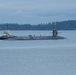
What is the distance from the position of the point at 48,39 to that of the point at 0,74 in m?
93.4

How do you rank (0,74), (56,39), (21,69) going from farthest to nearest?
(56,39) < (21,69) < (0,74)

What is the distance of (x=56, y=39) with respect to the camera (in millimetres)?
133875

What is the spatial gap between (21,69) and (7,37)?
286 ft

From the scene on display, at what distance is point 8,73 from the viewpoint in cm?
4531

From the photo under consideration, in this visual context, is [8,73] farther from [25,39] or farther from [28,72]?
[25,39]

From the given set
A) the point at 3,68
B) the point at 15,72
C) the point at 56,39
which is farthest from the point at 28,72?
the point at 56,39

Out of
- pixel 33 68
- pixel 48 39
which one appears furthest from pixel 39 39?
pixel 33 68

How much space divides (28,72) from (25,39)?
87855mm

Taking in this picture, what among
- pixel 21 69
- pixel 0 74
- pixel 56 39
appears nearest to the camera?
pixel 0 74

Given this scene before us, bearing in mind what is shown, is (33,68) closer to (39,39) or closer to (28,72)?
(28,72)

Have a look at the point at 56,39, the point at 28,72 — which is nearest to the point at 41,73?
the point at 28,72

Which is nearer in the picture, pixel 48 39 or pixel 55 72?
pixel 55 72

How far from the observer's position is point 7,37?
136 m

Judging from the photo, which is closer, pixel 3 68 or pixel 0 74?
pixel 0 74
